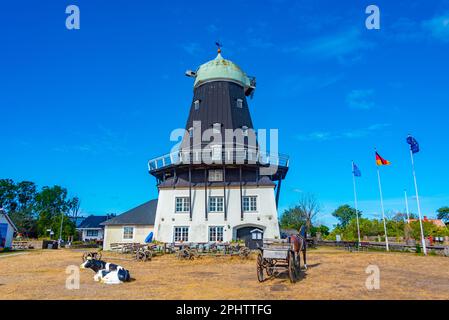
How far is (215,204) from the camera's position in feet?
87.9

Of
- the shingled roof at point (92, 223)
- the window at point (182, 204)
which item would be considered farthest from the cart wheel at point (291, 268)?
the shingled roof at point (92, 223)

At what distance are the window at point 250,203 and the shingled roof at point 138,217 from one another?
9.54 metres

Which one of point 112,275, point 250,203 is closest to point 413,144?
point 250,203

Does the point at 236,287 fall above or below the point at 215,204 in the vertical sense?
below

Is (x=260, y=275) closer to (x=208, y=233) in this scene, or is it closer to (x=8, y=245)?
(x=208, y=233)

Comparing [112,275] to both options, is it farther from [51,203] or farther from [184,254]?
[51,203]

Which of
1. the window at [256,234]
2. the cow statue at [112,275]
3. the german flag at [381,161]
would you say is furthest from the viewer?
the german flag at [381,161]

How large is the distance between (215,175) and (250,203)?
4.12m

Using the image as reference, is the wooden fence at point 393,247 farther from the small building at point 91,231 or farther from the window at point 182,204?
the small building at point 91,231

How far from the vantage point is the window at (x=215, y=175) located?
27.6 metres

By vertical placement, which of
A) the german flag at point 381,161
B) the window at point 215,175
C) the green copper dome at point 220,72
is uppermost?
the green copper dome at point 220,72

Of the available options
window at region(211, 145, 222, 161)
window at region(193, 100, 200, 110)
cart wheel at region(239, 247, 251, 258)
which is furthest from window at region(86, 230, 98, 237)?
cart wheel at region(239, 247, 251, 258)

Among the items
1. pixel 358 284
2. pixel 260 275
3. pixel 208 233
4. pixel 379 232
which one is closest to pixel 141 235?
pixel 208 233

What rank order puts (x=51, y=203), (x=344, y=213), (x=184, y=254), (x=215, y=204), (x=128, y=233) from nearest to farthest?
(x=184, y=254) → (x=215, y=204) → (x=128, y=233) → (x=51, y=203) → (x=344, y=213)
